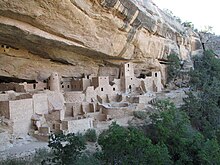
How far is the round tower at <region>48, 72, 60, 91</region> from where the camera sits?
15.0m

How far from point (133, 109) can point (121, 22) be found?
357 centimetres

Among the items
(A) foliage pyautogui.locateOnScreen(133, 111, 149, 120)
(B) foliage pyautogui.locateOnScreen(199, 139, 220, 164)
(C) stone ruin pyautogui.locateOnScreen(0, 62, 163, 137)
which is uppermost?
(C) stone ruin pyautogui.locateOnScreen(0, 62, 163, 137)

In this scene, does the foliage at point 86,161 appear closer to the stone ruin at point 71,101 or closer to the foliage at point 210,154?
the stone ruin at point 71,101

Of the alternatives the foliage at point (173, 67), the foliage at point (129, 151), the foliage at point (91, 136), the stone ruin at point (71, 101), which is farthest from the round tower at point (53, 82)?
the foliage at point (173, 67)

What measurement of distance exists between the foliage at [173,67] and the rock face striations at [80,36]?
0.41 m

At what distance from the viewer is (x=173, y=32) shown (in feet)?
63.0

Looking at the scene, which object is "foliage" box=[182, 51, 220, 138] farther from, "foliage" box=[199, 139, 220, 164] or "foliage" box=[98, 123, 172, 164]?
"foliage" box=[98, 123, 172, 164]

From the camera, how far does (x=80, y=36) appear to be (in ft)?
44.4

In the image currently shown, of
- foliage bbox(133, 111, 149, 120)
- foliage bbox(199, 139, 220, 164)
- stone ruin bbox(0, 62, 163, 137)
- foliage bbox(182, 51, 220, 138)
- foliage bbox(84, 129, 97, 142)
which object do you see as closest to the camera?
foliage bbox(199, 139, 220, 164)

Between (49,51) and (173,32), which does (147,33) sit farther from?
(49,51)

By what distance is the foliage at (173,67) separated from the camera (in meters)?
19.4

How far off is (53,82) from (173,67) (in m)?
7.51

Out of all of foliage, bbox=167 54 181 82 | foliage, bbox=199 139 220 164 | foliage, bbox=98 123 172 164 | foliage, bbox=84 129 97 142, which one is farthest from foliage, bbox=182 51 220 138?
foliage, bbox=98 123 172 164

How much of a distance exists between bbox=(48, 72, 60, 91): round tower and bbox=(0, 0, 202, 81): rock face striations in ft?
2.69
